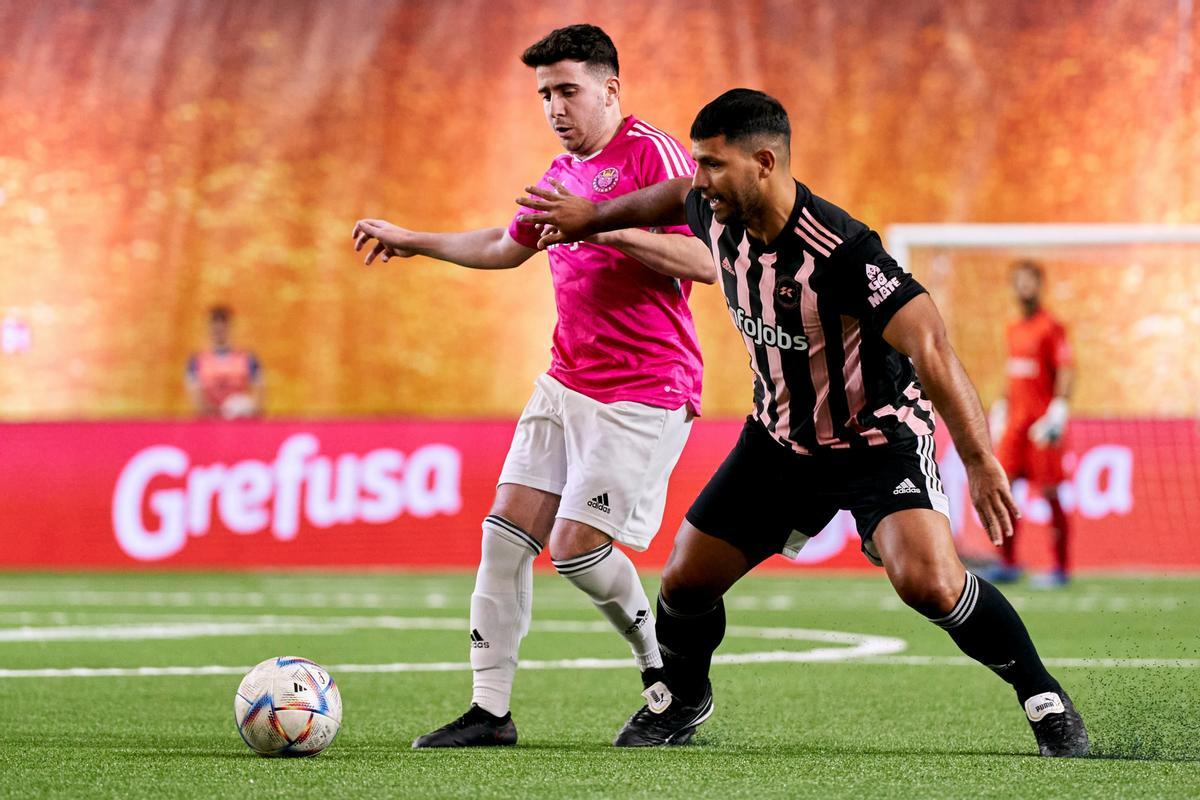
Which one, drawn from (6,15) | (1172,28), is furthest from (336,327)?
(1172,28)

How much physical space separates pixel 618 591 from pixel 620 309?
33.4 inches

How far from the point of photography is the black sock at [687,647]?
5.30m

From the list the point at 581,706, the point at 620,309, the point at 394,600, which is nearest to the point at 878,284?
the point at 620,309

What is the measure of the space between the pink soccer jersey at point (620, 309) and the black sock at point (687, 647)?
656 mm

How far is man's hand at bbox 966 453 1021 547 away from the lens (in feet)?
14.5

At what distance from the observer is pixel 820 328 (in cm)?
476

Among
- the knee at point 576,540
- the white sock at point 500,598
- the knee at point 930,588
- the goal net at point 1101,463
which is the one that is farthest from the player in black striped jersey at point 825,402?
the goal net at point 1101,463

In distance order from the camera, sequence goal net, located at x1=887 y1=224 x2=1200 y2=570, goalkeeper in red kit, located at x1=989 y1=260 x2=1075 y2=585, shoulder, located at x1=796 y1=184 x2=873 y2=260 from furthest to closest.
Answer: goal net, located at x1=887 y1=224 x2=1200 y2=570 < goalkeeper in red kit, located at x1=989 y1=260 x2=1075 y2=585 < shoulder, located at x1=796 y1=184 x2=873 y2=260

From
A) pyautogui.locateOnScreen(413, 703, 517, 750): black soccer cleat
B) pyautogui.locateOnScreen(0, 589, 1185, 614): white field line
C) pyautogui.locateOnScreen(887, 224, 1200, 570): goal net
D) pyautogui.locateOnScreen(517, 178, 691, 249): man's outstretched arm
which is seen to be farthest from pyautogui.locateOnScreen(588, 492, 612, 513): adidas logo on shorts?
pyautogui.locateOnScreen(887, 224, 1200, 570): goal net

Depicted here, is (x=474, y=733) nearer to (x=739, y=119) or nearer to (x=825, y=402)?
(x=825, y=402)

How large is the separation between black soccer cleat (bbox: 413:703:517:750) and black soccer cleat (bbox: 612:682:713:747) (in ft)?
1.05

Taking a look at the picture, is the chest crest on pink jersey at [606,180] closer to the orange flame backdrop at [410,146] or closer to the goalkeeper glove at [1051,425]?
the goalkeeper glove at [1051,425]

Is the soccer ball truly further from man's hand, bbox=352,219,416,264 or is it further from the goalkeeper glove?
the goalkeeper glove

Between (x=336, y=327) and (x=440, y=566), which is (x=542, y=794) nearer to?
(x=440, y=566)
